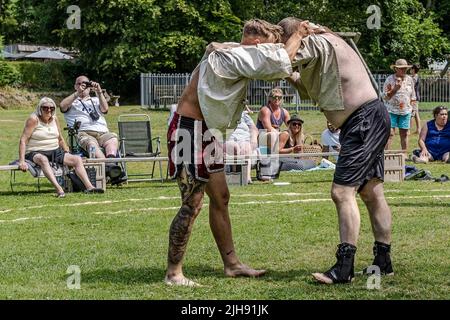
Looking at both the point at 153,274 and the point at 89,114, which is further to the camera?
the point at 89,114

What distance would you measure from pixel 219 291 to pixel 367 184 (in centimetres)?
144

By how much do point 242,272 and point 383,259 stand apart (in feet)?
3.55

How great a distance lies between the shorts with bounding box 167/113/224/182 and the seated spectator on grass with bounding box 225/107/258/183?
281 inches

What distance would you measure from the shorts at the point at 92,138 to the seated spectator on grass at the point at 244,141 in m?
1.99

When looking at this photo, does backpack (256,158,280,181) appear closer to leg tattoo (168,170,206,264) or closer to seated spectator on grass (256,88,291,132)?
seated spectator on grass (256,88,291,132)

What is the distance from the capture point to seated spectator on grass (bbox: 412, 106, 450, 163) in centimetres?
1705

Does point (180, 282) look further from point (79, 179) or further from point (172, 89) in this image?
point (172, 89)

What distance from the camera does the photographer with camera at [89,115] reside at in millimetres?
14758

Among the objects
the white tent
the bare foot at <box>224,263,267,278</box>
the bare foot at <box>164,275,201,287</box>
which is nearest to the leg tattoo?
the bare foot at <box>164,275,201,287</box>

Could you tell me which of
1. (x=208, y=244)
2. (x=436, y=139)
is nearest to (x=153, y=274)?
(x=208, y=244)

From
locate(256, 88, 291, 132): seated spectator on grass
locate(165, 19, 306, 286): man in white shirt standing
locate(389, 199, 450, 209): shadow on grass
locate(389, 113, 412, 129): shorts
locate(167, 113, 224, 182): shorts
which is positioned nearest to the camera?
locate(165, 19, 306, 286): man in white shirt standing

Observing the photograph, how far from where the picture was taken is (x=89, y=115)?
14961 millimetres
